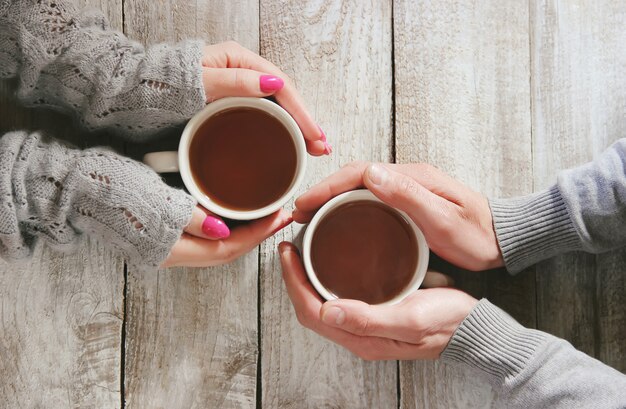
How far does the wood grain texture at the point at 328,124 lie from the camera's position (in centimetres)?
88

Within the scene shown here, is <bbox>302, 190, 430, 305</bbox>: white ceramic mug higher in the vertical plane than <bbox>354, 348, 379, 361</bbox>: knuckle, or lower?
higher

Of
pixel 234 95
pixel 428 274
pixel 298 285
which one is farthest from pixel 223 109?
pixel 428 274

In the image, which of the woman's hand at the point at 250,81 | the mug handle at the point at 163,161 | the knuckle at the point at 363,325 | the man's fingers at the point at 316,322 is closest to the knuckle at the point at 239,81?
the woman's hand at the point at 250,81

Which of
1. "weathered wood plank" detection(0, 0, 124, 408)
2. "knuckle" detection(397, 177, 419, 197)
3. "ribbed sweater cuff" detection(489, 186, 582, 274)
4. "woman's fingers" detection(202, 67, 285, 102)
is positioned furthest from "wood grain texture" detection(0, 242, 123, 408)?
"ribbed sweater cuff" detection(489, 186, 582, 274)

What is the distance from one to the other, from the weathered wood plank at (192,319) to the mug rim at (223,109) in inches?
5.6

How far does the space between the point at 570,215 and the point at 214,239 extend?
1.66 feet

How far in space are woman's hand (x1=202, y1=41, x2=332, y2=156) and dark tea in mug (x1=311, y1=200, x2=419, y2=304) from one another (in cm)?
11

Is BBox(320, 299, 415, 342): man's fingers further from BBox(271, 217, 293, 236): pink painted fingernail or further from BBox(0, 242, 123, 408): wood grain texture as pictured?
BBox(0, 242, 123, 408): wood grain texture

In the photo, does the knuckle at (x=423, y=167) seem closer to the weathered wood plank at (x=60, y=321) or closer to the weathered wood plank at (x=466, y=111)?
the weathered wood plank at (x=466, y=111)

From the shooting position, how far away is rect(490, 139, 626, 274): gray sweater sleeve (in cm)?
81

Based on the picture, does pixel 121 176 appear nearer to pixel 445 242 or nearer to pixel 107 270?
pixel 107 270

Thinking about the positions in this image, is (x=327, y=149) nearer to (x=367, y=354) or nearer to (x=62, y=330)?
(x=367, y=354)

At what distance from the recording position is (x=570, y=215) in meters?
0.82

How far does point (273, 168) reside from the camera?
0.80 meters
